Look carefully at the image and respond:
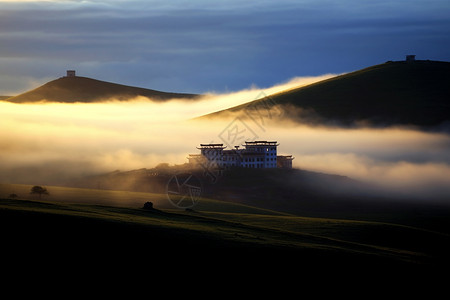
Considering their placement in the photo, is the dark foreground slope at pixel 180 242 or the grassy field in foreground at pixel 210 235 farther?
the grassy field in foreground at pixel 210 235

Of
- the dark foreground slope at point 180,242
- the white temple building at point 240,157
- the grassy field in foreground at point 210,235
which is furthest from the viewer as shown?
the white temple building at point 240,157

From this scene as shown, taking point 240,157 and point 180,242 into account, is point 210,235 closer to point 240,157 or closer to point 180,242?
point 180,242

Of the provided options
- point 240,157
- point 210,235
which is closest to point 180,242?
point 210,235

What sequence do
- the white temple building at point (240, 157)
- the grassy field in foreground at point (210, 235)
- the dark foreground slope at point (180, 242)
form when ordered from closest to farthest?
the dark foreground slope at point (180, 242), the grassy field in foreground at point (210, 235), the white temple building at point (240, 157)

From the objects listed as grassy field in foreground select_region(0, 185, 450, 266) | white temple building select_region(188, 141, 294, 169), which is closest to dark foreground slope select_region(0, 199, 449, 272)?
grassy field in foreground select_region(0, 185, 450, 266)

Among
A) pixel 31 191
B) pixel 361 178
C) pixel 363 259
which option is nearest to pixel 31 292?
pixel 363 259

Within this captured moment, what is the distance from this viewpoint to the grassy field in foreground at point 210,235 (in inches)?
2511

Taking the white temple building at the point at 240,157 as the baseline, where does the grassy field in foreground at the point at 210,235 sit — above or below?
below

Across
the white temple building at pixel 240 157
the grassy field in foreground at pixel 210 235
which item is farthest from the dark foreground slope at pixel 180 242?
the white temple building at pixel 240 157

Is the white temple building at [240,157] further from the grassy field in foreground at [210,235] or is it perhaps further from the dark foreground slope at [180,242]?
the dark foreground slope at [180,242]

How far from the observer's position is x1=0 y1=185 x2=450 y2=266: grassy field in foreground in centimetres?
6378

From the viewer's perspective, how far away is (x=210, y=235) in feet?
230

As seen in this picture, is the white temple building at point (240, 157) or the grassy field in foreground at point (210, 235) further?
the white temple building at point (240, 157)

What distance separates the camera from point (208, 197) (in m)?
142
